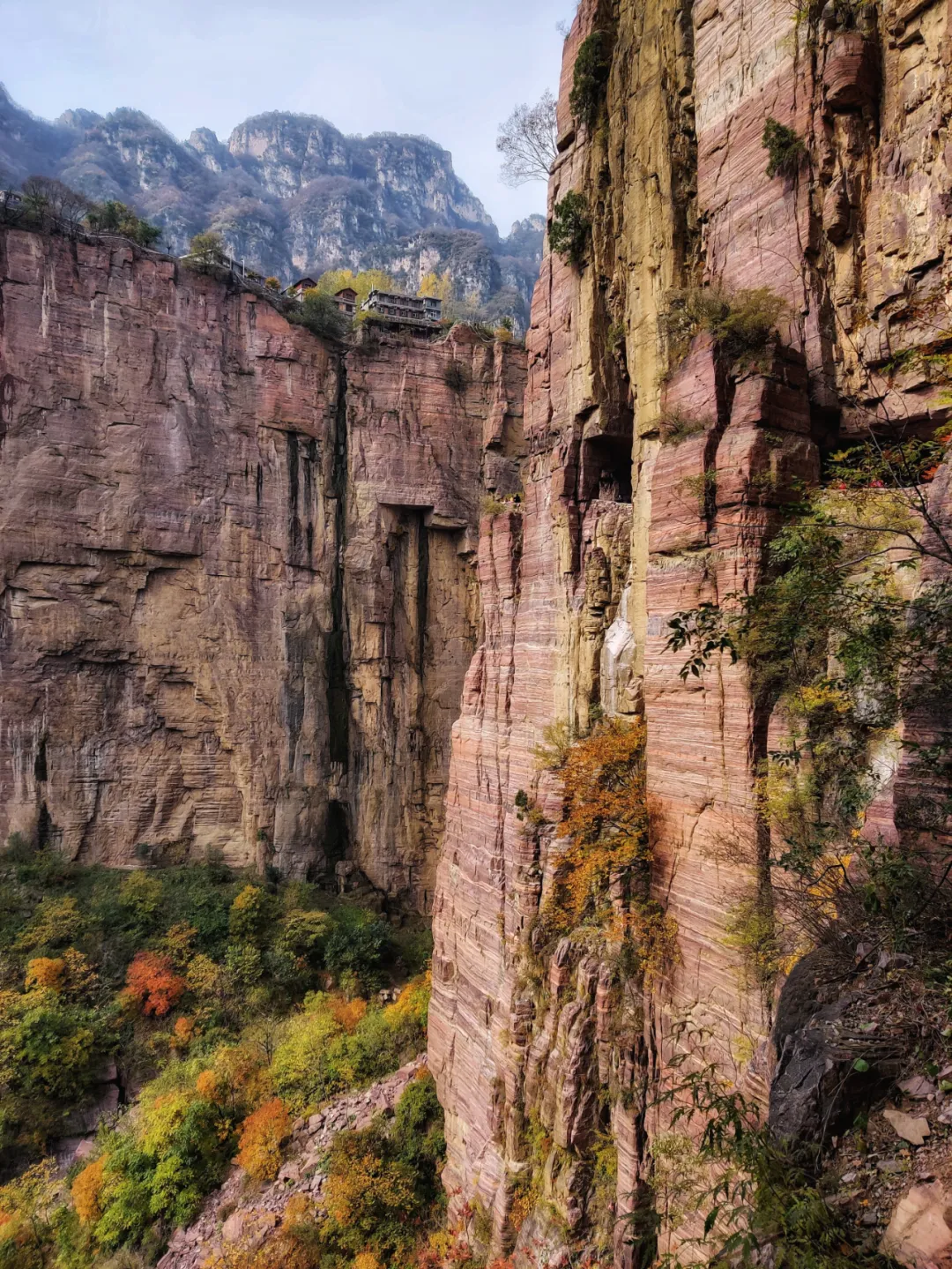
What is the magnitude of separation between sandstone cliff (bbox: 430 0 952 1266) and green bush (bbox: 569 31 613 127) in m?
0.28

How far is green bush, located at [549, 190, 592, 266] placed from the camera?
46.8 ft

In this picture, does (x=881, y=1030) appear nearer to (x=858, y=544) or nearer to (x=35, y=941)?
(x=858, y=544)

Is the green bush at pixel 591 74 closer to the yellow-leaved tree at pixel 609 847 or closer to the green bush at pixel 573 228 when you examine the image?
the green bush at pixel 573 228

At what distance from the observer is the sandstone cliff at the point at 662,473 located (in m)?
9.62

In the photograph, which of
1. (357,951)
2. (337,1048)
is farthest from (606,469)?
(357,951)

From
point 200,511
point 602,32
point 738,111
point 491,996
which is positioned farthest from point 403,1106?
point 602,32

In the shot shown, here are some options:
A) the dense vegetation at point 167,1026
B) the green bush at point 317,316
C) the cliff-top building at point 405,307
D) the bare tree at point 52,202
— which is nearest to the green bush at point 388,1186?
the dense vegetation at point 167,1026

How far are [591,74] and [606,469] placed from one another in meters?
8.52

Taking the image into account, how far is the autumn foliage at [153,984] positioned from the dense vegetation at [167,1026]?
5cm

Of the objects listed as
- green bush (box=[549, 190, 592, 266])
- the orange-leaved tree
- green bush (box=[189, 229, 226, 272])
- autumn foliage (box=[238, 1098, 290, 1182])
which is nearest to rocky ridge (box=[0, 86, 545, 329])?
green bush (box=[189, 229, 226, 272])

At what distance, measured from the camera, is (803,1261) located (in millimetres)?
3799

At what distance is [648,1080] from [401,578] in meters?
19.5

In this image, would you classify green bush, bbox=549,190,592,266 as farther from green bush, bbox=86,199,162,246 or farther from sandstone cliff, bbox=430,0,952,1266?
green bush, bbox=86,199,162,246

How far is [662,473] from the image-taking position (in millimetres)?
10773
